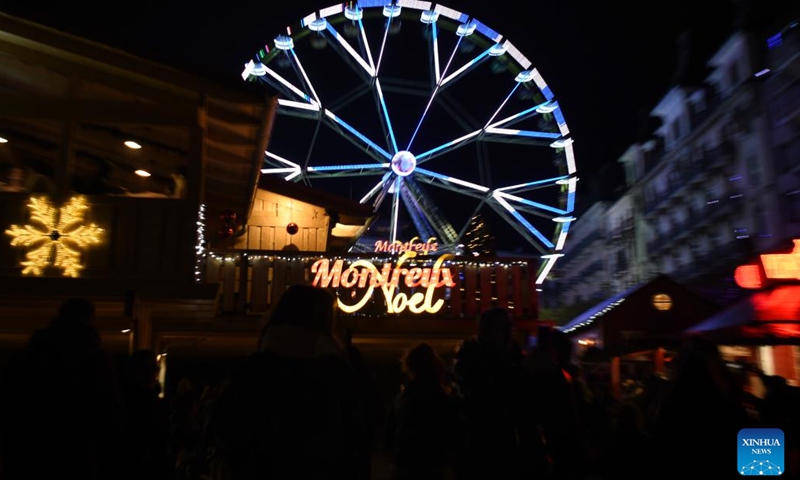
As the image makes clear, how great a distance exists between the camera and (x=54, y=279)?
6.47 meters

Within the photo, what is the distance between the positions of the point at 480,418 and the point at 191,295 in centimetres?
444

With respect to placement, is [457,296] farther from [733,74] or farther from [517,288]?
[733,74]

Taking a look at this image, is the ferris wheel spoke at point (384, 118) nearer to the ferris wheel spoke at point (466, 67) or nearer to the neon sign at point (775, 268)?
the ferris wheel spoke at point (466, 67)

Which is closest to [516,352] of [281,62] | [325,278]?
[325,278]

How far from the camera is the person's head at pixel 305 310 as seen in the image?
254 cm

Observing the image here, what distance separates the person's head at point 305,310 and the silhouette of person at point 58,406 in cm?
114

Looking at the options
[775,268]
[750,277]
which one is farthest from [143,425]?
[750,277]

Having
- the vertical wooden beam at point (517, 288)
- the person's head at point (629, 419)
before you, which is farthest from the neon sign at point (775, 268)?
the person's head at point (629, 419)

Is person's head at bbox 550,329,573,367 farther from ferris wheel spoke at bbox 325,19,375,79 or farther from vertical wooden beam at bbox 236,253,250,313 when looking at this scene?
ferris wheel spoke at bbox 325,19,375,79

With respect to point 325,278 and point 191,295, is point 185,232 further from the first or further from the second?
point 325,278

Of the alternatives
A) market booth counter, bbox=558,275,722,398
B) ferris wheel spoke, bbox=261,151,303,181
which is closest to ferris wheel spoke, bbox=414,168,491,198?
ferris wheel spoke, bbox=261,151,303,181

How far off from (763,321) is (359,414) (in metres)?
8.81

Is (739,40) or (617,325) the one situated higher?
(739,40)

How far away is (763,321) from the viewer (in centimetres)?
927
